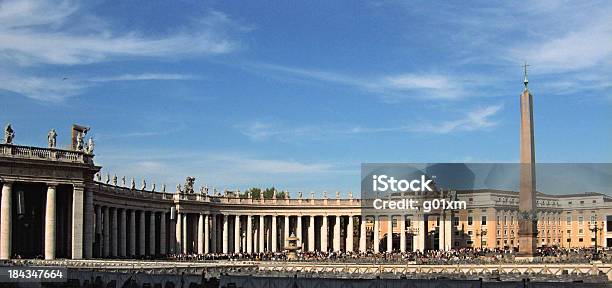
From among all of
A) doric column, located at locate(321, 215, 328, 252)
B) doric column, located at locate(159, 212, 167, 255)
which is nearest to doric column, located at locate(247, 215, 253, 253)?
doric column, located at locate(321, 215, 328, 252)

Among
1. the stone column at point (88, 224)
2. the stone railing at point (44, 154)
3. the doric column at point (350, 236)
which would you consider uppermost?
the stone railing at point (44, 154)

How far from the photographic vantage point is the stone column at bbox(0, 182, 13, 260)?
74500 millimetres

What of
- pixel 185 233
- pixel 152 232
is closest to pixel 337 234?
pixel 185 233

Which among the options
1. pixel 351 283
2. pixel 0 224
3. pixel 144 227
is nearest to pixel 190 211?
pixel 144 227

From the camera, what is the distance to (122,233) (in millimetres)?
100625

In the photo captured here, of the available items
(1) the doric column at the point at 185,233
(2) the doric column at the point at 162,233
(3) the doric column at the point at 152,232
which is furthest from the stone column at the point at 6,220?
(1) the doric column at the point at 185,233

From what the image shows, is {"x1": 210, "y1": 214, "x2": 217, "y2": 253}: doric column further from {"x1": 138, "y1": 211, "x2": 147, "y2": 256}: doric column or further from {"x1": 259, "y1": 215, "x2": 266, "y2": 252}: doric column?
{"x1": 138, "y1": 211, "x2": 147, "y2": 256}: doric column

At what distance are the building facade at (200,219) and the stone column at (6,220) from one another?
8 centimetres

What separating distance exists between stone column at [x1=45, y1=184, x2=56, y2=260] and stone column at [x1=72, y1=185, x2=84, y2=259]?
89.9 inches

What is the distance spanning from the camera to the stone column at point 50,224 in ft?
251

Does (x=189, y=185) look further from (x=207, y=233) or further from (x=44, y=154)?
(x=44, y=154)

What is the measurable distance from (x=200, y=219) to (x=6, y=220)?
2066 inches

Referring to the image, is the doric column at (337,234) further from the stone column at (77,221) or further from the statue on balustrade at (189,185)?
the stone column at (77,221)

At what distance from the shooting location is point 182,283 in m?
36.9
